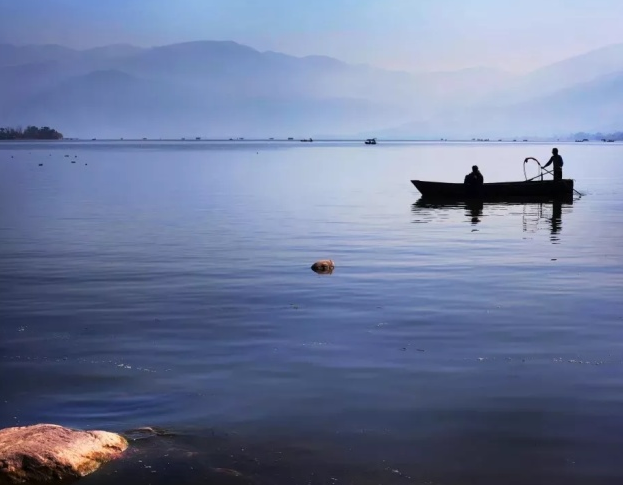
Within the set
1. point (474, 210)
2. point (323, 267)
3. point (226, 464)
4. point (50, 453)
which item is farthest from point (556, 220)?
point (50, 453)

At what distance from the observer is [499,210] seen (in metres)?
43.4

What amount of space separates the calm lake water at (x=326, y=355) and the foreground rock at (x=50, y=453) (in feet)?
0.73

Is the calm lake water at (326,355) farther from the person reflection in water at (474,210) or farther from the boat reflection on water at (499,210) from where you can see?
the person reflection in water at (474,210)

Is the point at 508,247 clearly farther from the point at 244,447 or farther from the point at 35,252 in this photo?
the point at 244,447

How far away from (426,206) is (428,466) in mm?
38521

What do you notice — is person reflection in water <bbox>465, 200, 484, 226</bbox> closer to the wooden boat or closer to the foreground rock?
the wooden boat

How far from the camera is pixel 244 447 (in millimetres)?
9328

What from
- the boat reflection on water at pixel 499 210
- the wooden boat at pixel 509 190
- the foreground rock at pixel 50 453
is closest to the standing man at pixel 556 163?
the wooden boat at pixel 509 190

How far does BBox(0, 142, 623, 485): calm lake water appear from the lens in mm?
9086

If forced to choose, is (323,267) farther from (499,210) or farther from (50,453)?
(499,210)

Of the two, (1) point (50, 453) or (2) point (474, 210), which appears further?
(2) point (474, 210)

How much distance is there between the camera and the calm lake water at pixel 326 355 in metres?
9.09

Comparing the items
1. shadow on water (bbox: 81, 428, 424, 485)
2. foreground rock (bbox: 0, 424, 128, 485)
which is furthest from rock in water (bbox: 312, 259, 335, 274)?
foreground rock (bbox: 0, 424, 128, 485)

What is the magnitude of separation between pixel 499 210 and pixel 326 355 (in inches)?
1257
